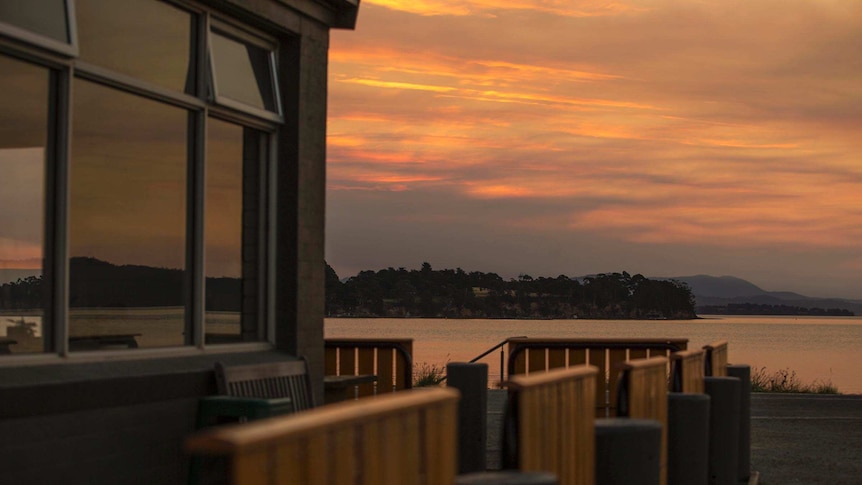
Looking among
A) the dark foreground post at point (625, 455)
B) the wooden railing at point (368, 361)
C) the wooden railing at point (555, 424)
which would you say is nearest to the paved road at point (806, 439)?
the wooden railing at point (368, 361)

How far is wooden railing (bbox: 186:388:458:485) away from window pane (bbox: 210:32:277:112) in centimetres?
599

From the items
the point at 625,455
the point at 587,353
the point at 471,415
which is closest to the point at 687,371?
the point at 471,415

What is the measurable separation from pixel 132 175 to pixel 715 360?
6163 millimetres

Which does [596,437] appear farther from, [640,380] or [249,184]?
[249,184]

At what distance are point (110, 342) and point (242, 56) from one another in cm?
310

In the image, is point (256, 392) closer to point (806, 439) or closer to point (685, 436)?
point (685, 436)

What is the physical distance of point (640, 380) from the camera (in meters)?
8.55

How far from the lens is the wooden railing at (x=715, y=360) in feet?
40.7

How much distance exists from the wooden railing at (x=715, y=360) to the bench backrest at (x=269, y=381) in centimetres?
391

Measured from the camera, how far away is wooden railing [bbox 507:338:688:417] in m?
16.8

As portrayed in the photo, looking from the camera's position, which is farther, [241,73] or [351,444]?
[241,73]

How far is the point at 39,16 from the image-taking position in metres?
8.22

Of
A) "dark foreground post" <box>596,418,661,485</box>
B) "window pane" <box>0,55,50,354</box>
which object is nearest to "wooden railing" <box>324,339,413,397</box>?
"window pane" <box>0,55,50,354</box>

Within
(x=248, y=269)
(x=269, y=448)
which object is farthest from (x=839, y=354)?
(x=269, y=448)
